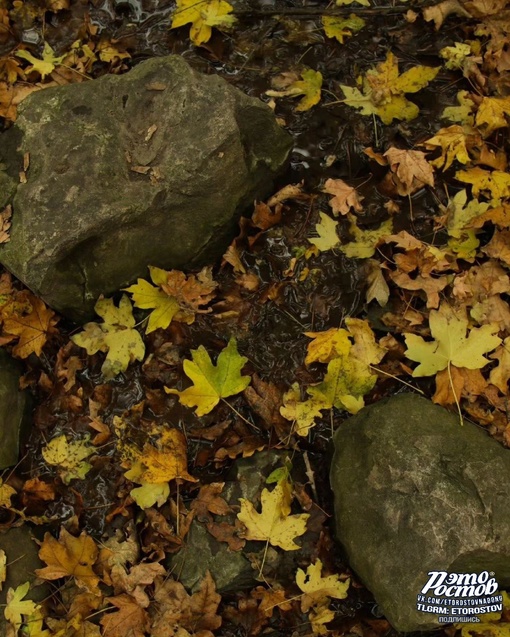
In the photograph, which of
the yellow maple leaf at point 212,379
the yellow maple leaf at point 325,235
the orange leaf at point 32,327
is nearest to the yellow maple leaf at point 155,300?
the yellow maple leaf at point 212,379

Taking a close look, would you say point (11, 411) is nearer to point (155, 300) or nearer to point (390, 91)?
point (155, 300)

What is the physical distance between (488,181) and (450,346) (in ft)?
3.21

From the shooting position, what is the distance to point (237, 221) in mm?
3045

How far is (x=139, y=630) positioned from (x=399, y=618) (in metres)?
1.08

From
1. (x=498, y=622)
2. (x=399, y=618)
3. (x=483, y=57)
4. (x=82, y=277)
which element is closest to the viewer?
(x=399, y=618)

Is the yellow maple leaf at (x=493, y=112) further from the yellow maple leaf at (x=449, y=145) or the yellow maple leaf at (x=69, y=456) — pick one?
the yellow maple leaf at (x=69, y=456)

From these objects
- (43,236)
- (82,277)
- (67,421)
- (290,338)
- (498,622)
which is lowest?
(498,622)

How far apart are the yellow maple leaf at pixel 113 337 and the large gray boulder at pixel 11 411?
1.12ft

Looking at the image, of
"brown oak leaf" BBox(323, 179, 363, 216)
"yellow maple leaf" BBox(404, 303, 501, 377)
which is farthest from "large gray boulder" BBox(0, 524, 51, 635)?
"brown oak leaf" BBox(323, 179, 363, 216)

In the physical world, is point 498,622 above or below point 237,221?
below

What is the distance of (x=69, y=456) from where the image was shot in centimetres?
291

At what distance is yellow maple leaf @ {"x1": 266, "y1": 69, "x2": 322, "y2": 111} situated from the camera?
335 cm

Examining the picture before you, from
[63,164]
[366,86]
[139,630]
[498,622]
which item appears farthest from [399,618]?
[366,86]

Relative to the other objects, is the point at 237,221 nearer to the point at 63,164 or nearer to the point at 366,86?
the point at 63,164
